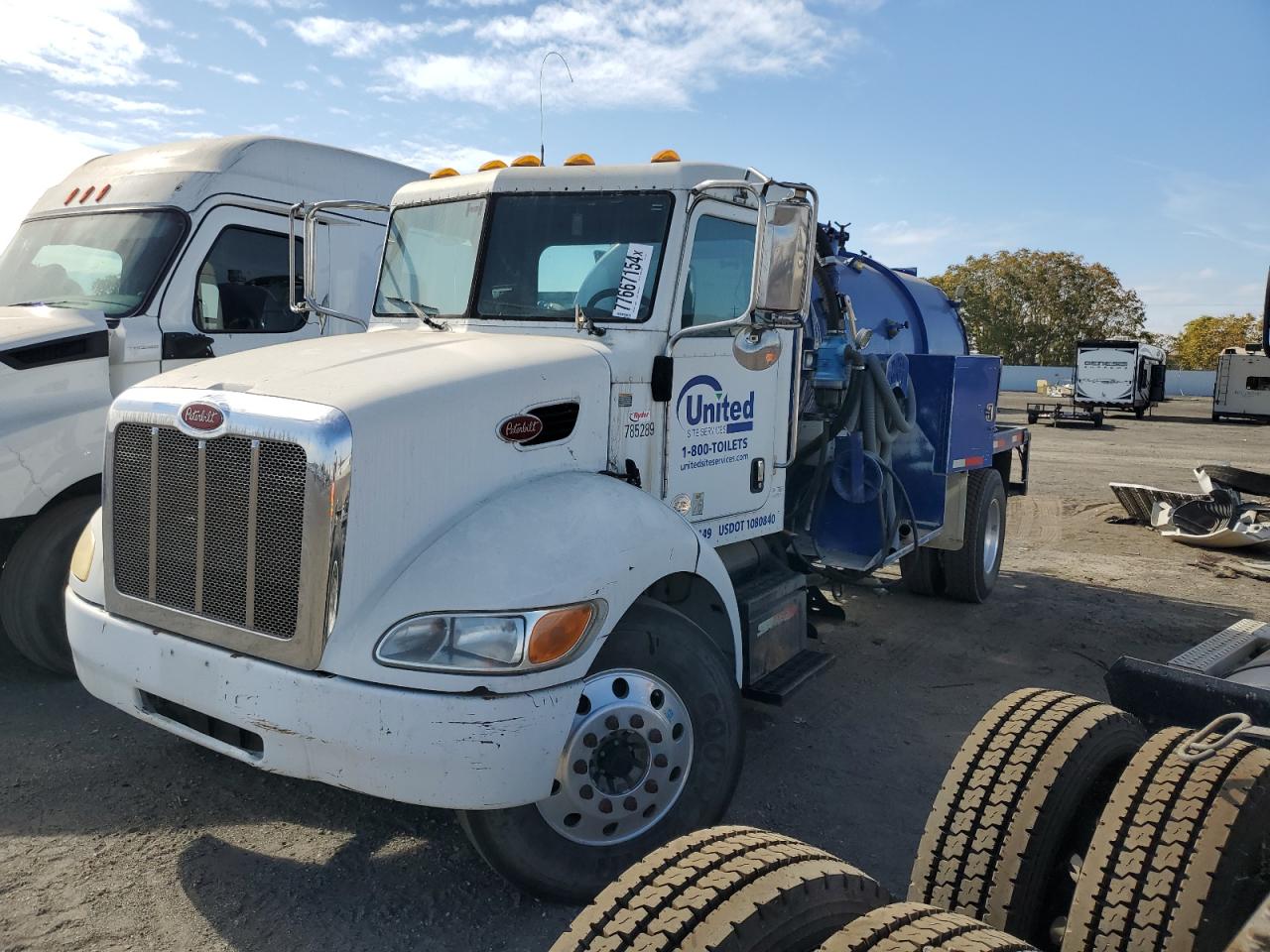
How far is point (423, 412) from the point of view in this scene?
3.02 metres

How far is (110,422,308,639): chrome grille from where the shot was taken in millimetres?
2865

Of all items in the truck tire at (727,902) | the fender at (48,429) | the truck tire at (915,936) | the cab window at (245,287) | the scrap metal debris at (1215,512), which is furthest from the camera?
the scrap metal debris at (1215,512)

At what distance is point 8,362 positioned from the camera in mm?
4914

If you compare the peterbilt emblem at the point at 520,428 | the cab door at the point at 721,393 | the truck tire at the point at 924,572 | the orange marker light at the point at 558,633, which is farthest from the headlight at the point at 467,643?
the truck tire at the point at 924,572

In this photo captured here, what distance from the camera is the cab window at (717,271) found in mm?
4062

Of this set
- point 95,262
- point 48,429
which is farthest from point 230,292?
point 48,429

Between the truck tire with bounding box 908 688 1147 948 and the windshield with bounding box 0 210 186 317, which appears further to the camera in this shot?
the windshield with bounding box 0 210 186 317

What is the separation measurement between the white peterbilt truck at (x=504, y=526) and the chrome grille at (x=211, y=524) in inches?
0.4

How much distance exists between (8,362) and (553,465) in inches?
133

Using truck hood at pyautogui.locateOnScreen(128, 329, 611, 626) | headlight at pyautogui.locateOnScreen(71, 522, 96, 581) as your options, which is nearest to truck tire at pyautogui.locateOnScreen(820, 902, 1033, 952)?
truck hood at pyautogui.locateOnScreen(128, 329, 611, 626)

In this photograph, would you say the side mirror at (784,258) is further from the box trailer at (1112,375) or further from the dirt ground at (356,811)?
the box trailer at (1112,375)

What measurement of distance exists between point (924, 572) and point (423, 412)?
5.66 m

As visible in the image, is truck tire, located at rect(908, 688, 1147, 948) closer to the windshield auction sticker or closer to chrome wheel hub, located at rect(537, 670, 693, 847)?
chrome wheel hub, located at rect(537, 670, 693, 847)

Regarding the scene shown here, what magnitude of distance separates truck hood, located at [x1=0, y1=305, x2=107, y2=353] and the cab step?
13.7 feet
